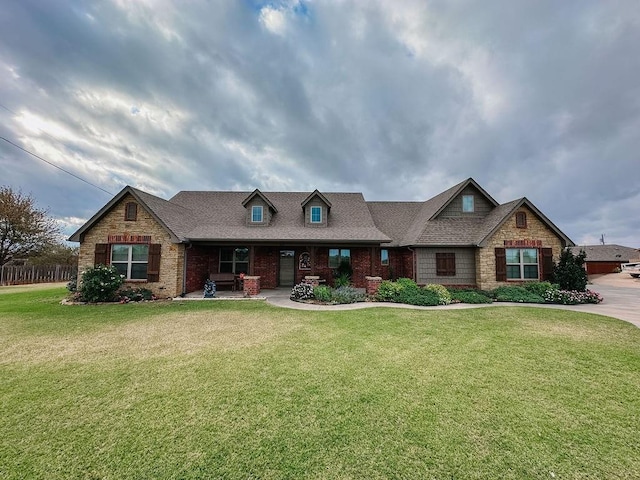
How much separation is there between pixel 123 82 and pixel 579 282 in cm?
2567

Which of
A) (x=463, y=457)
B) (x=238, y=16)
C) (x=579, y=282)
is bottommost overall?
(x=463, y=457)

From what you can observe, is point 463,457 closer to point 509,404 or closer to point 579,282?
point 509,404

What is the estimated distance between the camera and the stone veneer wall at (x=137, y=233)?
44.1 feet

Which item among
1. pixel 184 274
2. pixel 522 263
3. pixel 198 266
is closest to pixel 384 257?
pixel 522 263

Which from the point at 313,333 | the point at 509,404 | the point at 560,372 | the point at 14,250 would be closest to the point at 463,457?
the point at 509,404

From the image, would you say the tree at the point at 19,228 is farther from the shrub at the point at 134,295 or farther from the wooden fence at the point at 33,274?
the shrub at the point at 134,295

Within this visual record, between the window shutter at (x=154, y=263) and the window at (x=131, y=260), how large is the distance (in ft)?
1.02

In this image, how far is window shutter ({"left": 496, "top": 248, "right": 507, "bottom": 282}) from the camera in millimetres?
14438

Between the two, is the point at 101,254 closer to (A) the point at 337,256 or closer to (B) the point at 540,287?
(A) the point at 337,256

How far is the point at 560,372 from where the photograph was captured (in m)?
5.02

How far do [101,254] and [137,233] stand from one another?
2.05 meters

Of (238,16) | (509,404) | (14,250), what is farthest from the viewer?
(14,250)

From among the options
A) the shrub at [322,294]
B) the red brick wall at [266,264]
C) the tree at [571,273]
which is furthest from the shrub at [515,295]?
the red brick wall at [266,264]

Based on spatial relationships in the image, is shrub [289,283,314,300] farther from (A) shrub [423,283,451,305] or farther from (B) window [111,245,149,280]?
(B) window [111,245,149,280]
